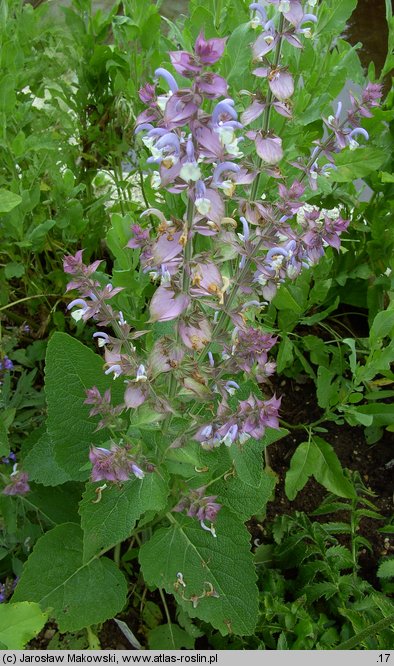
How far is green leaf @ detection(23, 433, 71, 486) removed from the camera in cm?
118

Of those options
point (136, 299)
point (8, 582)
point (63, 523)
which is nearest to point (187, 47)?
point (136, 299)

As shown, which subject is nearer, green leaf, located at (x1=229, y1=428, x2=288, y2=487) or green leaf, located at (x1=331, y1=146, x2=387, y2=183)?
green leaf, located at (x1=229, y1=428, x2=288, y2=487)

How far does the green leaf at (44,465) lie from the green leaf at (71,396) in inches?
2.0

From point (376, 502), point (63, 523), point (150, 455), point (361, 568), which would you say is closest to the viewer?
point (150, 455)

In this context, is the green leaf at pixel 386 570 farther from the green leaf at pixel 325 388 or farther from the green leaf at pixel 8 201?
the green leaf at pixel 8 201

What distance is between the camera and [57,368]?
113 centimetres

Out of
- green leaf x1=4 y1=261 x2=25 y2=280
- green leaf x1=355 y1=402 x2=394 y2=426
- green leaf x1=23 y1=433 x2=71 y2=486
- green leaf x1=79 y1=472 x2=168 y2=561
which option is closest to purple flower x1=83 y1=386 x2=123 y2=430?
green leaf x1=79 y1=472 x2=168 y2=561

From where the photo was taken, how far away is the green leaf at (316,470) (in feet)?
4.70

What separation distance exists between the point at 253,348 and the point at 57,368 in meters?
0.40

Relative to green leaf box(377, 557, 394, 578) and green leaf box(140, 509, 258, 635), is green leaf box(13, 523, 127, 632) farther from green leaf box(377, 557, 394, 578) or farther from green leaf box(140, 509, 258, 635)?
green leaf box(377, 557, 394, 578)

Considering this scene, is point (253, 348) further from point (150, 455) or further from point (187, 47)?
point (187, 47)

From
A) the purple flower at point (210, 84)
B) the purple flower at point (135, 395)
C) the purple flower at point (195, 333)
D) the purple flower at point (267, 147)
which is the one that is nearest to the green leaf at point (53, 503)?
the purple flower at point (135, 395)

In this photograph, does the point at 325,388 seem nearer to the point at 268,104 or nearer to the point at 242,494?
the point at 242,494

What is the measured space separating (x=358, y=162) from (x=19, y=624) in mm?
1155
